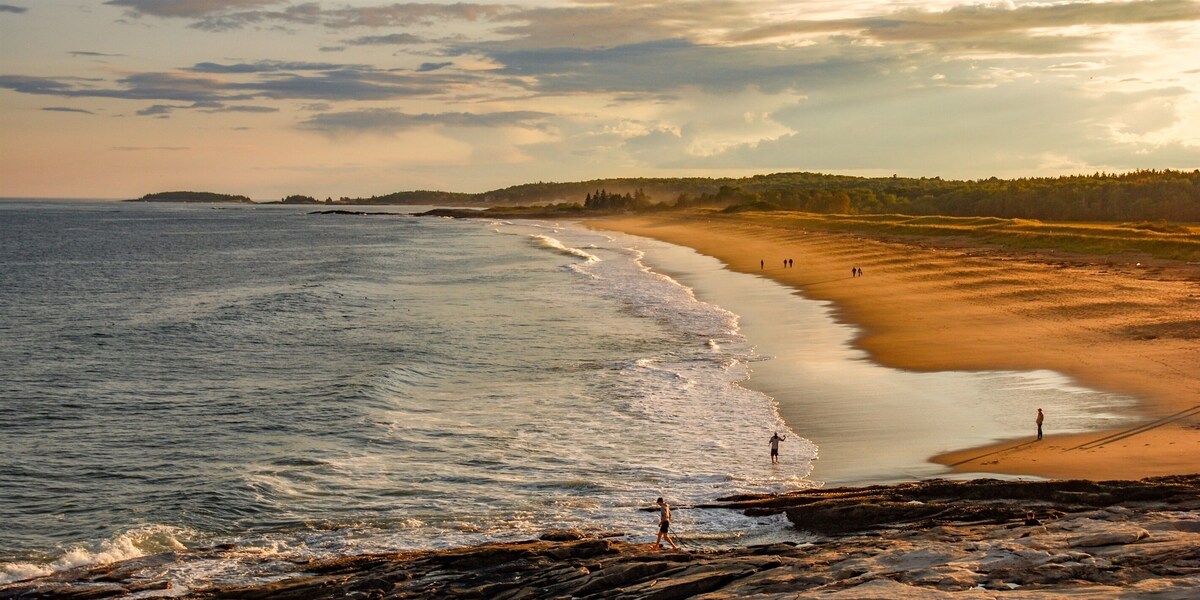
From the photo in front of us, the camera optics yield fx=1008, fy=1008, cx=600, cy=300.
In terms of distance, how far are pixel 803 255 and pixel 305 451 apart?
55326mm

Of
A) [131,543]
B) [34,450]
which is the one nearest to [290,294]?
[34,450]

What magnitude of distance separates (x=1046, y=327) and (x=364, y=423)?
930 inches

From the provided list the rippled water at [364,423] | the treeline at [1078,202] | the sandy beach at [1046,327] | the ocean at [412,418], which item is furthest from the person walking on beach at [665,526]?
the treeline at [1078,202]

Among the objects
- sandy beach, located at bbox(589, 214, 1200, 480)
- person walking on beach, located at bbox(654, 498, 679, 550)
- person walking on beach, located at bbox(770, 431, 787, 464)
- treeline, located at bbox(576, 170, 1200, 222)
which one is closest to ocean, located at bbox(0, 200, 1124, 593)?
person walking on beach, located at bbox(770, 431, 787, 464)

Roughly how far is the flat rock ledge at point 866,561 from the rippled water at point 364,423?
118 centimetres

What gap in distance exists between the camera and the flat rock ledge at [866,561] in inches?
441

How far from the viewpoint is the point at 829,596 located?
10.9m

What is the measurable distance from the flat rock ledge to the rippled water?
3.86 feet

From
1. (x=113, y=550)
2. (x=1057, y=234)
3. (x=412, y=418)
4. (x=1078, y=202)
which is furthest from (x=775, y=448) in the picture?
(x=1078, y=202)

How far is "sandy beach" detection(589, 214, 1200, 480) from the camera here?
19750 millimetres

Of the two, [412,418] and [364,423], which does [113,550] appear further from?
[412,418]

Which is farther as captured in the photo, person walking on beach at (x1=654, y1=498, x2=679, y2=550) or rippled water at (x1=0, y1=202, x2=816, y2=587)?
rippled water at (x1=0, y1=202, x2=816, y2=587)

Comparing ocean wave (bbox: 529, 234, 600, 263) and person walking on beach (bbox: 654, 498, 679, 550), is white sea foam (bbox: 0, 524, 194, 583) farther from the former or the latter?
ocean wave (bbox: 529, 234, 600, 263)

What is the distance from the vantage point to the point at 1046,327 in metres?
35.0
